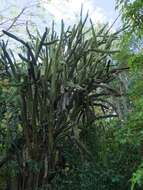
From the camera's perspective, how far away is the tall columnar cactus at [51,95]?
693cm

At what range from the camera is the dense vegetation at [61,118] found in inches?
274

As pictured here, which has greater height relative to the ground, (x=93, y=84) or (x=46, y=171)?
(x=93, y=84)

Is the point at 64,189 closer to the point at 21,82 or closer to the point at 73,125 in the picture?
the point at 73,125

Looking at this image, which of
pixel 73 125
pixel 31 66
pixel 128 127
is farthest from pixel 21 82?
pixel 128 127

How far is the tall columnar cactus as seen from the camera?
6.93 m

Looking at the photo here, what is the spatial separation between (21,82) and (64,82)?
68 centimetres

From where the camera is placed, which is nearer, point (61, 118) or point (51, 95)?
point (51, 95)

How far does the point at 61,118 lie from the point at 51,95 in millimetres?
456

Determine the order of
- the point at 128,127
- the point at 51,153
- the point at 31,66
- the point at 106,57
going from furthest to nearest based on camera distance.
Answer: the point at 106,57 → the point at 51,153 → the point at 31,66 → the point at 128,127

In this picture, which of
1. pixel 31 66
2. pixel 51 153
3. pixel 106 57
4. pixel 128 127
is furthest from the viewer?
pixel 106 57

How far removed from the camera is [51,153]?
716 centimetres

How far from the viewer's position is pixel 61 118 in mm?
7145

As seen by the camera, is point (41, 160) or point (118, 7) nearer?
point (118, 7)

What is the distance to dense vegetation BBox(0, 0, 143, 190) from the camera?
6957mm
